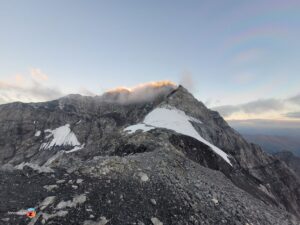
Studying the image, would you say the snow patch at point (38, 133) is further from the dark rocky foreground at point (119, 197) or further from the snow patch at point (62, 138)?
the dark rocky foreground at point (119, 197)

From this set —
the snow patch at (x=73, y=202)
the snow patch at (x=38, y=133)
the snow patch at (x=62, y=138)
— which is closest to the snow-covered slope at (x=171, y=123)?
the snow patch at (x=73, y=202)

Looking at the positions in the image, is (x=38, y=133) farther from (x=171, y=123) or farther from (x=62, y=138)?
(x=171, y=123)

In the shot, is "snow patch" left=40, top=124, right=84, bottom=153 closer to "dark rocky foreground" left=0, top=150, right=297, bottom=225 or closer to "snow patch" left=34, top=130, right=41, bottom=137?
"snow patch" left=34, top=130, right=41, bottom=137

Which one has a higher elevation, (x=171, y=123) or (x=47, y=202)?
(x=171, y=123)

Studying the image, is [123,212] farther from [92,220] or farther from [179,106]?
[179,106]

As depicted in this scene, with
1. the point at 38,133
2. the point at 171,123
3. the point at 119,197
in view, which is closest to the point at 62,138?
the point at 38,133

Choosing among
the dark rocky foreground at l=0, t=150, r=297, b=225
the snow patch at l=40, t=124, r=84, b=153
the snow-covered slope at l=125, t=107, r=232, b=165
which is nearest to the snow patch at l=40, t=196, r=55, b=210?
the dark rocky foreground at l=0, t=150, r=297, b=225

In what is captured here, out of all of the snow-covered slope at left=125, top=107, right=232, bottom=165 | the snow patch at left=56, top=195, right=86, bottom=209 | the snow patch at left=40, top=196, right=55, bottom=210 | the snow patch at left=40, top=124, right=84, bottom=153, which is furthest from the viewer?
the snow patch at left=40, top=124, right=84, bottom=153

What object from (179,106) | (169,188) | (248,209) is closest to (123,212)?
(169,188)

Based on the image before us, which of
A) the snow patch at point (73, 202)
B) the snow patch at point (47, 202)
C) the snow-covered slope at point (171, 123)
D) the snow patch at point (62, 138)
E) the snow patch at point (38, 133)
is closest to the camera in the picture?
the snow patch at point (47, 202)
